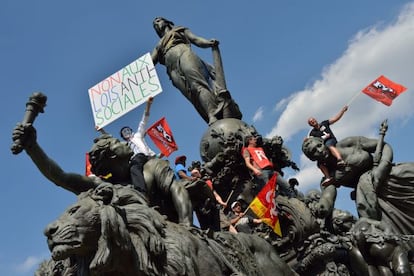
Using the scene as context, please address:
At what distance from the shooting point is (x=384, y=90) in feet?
37.7

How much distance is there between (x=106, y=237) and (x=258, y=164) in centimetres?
380

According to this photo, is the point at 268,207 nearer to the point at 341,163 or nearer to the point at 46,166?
the point at 341,163

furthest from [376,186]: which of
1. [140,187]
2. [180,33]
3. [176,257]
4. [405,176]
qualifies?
[180,33]

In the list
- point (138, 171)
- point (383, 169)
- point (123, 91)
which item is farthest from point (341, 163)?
point (123, 91)

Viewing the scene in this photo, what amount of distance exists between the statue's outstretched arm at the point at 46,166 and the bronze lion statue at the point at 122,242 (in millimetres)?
955

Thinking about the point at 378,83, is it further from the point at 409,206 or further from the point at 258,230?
the point at 258,230

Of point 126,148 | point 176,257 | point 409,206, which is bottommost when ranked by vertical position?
point 176,257

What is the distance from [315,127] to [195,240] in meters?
4.72

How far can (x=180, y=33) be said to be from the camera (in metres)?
10.7

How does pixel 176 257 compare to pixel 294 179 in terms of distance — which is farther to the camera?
pixel 294 179

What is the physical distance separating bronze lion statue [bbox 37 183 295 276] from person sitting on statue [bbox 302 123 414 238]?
295 centimetres

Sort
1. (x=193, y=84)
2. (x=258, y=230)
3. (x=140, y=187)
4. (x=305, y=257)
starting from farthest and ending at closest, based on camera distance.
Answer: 1. (x=193, y=84)
2. (x=258, y=230)
3. (x=305, y=257)
4. (x=140, y=187)

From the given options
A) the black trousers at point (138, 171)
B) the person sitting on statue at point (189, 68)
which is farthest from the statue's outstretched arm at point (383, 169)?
the black trousers at point (138, 171)

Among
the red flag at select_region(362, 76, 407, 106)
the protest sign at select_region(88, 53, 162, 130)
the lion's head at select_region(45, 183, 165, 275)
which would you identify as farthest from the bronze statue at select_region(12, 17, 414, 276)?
the red flag at select_region(362, 76, 407, 106)
